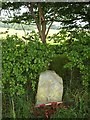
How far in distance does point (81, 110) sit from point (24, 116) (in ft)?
2.74

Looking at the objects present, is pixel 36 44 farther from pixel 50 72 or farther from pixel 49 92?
pixel 49 92

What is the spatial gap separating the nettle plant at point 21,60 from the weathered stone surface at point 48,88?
0.33 feet

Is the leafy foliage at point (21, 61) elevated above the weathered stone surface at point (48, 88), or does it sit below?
above

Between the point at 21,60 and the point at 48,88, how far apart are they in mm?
571

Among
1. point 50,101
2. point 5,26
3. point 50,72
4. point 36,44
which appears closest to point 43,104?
point 50,101

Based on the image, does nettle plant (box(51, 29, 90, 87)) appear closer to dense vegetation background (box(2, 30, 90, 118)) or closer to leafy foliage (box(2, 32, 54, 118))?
dense vegetation background (box(2, 30, 90, 118))

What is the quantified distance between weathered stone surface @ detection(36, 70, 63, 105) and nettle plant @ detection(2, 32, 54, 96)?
10 cm

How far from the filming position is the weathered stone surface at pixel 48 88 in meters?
4.03

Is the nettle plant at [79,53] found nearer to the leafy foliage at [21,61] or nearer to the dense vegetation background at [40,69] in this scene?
the dense vegetation background at [40,69]

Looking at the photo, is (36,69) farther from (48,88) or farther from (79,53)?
(79,53)

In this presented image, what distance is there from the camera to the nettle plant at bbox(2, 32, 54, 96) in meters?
3.90

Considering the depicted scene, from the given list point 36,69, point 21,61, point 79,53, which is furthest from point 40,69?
point 79,53

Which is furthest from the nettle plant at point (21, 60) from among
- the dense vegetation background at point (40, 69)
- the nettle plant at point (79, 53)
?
the nettle plant at point (79, 53)

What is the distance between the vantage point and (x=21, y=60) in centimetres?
392
